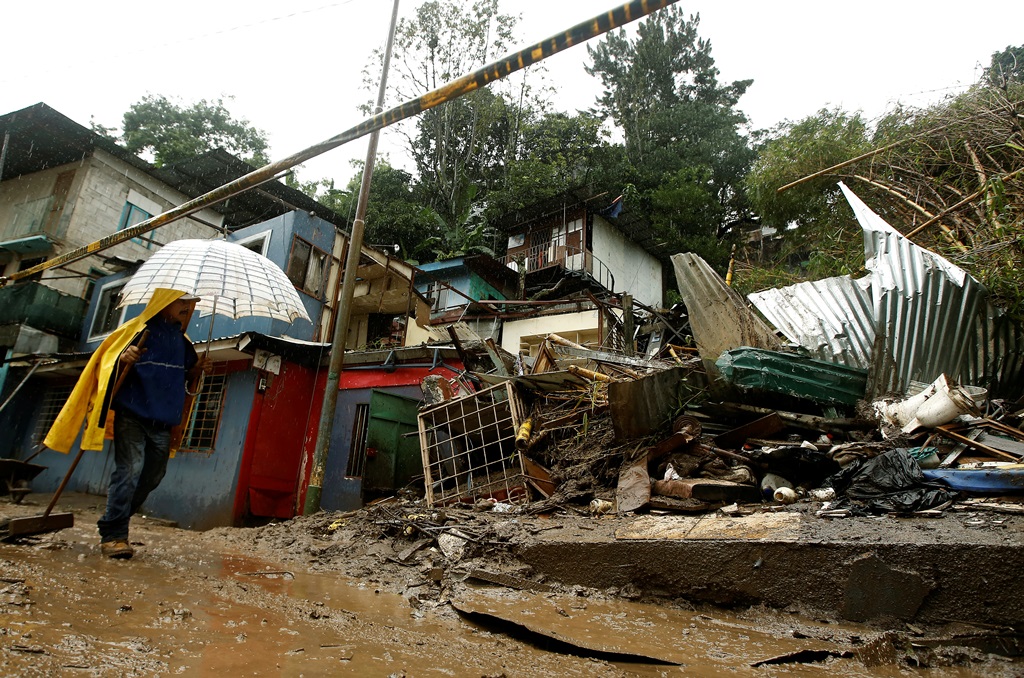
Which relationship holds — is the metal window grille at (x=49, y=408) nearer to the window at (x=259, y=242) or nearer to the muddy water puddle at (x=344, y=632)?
the window at (x=259, y=242)

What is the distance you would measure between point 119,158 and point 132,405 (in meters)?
16.5

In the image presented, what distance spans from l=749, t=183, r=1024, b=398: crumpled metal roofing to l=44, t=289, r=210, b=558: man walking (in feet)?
19.0

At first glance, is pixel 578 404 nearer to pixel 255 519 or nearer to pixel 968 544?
pixel 968 544

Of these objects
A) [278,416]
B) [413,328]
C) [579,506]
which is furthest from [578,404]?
[413,328]

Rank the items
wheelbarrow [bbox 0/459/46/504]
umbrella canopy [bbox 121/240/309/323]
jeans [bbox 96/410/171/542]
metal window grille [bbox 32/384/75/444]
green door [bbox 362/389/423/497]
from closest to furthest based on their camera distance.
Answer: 1. jeans [bbox 96/410/171/542]
2. umbrella canopy [bbox 121/240/309/323]
3. wheelbarrow [bbox 0/459/46/504]
4. green door [bbox 362/389/423/497]
5. metal window grille [bbox 32/384/75/444]

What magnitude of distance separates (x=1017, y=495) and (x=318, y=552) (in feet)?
15.2

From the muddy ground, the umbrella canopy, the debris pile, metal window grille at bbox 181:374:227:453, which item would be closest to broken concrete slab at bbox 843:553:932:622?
the muddy ground

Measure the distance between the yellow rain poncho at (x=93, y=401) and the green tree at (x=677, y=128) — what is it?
2121cm

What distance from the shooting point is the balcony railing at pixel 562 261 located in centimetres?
2072

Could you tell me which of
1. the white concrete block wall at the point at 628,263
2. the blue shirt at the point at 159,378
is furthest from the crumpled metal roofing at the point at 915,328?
the white concrete block wall at the point at 628,263

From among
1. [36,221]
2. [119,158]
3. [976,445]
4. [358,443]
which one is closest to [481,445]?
[976,445]

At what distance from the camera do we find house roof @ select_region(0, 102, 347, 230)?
47.2ft

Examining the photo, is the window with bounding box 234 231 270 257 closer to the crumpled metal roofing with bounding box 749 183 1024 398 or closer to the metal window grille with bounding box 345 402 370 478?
the metal window grille with bounding box 345 402 370 478

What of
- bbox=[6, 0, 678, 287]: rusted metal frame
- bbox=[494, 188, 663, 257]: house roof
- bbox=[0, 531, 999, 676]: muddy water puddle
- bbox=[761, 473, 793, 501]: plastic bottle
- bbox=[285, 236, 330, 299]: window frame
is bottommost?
bbox=[0, 531, 999, 676]: muddy water puddle
